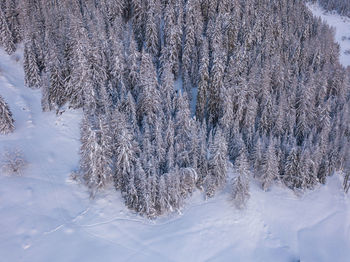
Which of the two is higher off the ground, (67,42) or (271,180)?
(67,42)

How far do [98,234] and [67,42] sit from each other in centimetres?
3051

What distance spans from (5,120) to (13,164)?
797cm

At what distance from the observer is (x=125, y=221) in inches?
1023

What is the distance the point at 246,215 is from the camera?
29344mm

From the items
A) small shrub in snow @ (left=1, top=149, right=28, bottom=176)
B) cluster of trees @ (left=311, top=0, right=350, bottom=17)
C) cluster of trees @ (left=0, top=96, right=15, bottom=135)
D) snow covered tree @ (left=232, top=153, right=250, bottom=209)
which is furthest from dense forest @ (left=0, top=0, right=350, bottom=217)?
cluster of trees @ (left=311, top=0, right=350, bottom=17)

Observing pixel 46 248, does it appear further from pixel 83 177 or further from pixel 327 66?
pixel 327 66

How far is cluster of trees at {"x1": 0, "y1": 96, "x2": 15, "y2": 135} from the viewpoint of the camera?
102 ft

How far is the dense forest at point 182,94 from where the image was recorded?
27.9 metres

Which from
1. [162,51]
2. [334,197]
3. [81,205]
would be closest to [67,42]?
[162,51]

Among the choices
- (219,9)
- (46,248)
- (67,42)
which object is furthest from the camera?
(219,9)

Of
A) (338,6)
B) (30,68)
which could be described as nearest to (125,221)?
(30,68)

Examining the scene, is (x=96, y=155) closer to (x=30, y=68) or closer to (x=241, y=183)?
(x=241, y=183)

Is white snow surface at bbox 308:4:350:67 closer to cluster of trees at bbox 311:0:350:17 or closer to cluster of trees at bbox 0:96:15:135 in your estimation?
cluster of trees at bbox 311:0:350:17

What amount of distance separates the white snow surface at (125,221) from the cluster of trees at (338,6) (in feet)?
308
